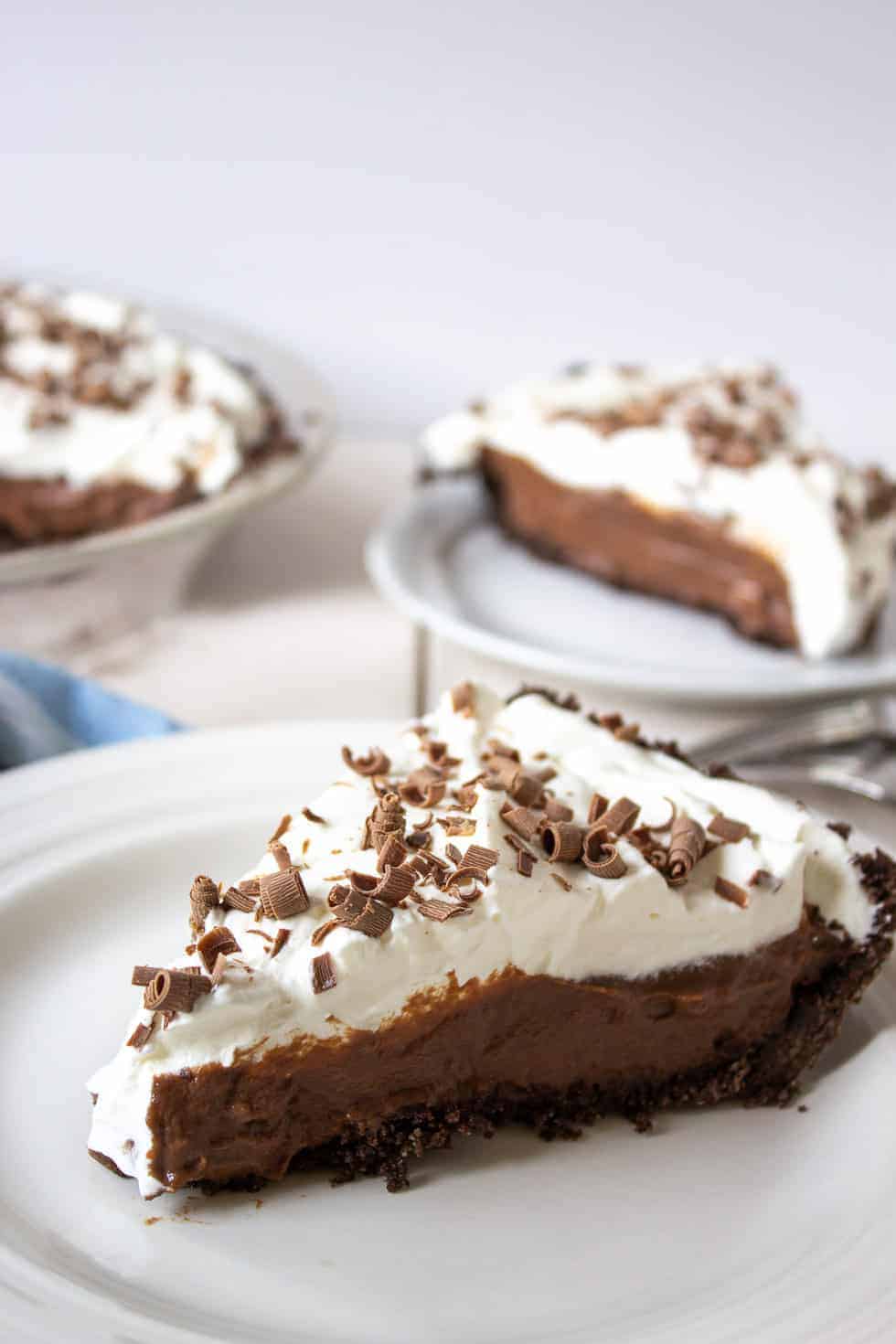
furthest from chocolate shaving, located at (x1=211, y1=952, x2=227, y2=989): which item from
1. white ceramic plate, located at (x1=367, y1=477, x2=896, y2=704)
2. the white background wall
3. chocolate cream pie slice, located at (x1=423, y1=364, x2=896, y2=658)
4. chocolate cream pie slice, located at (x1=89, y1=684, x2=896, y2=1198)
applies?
the white background wall

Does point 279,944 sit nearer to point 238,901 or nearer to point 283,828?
point 238,901

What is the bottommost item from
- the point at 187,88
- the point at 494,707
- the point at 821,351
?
the point at 821,351

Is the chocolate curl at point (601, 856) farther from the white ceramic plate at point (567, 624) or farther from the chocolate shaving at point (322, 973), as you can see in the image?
the white ceramic plate at point (567, 624)

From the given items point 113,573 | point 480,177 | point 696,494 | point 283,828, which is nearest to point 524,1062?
point 283,828

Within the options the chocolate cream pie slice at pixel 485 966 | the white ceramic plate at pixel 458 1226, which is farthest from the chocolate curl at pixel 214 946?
the white ceramic plate at pixel 458 1226

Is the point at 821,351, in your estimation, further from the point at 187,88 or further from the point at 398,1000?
the point at 398,1000

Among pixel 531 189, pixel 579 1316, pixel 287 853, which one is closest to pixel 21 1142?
pixel 287 853
